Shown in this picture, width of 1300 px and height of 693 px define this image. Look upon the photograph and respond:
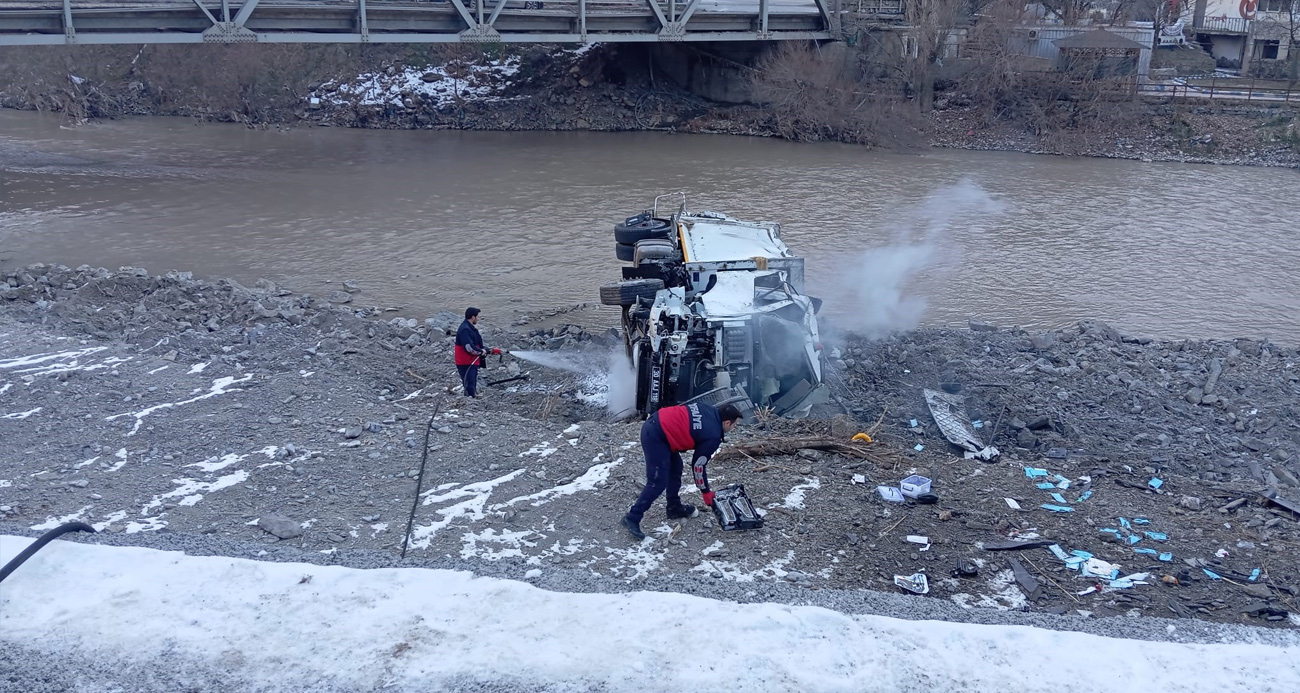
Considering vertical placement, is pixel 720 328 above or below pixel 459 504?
above

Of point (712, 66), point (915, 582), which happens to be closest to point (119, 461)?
point (915, 582)

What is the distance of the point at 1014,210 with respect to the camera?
26.6 metres

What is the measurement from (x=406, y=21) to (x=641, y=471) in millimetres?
26291

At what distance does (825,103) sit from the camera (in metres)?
37.8

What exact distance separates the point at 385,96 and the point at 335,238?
21038mm

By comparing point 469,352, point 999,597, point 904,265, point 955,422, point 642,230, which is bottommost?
point 904,265

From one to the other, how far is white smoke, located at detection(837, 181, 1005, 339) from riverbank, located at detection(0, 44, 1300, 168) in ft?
32.3

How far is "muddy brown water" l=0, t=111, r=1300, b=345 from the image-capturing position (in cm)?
1923

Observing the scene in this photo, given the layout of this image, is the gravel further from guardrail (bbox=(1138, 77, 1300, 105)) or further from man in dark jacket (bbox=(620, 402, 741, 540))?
guardrail (bbox=(1138, 77, 1300, 105))

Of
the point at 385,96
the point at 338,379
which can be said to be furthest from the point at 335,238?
the point at 385,96

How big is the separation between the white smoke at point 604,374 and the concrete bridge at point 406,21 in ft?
62.0

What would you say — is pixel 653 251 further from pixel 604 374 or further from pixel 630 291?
pixel 604 374

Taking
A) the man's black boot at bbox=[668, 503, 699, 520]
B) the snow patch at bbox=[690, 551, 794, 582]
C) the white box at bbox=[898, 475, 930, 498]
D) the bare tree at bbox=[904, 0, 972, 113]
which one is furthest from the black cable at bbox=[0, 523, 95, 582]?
the bare tree at bbox=[904, 0, 972, 113]

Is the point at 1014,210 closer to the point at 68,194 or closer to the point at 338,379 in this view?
the point at 338,379
